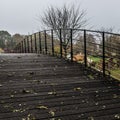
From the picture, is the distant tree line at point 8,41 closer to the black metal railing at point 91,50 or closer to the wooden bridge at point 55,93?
the black metal railing at point 91,50

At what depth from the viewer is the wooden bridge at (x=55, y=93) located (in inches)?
305

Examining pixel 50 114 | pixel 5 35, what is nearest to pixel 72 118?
pixel 50 114

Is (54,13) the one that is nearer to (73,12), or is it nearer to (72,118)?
(73,12)

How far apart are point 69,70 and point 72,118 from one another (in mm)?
4424

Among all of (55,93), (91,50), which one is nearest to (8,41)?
(91,50)

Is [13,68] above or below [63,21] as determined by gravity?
below

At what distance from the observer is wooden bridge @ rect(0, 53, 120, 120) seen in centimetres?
774

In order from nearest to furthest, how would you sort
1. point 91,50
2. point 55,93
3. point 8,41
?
point 55,93, point 91,50, point 8,41

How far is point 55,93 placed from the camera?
9125mm

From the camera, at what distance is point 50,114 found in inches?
303

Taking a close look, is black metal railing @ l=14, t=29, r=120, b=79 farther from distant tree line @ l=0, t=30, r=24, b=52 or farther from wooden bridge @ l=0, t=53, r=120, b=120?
distant tree line @ l=0, t=30, r=24, b=52

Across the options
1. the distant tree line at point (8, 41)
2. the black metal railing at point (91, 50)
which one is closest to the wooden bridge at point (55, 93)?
the black metal railing at point (91, 50)

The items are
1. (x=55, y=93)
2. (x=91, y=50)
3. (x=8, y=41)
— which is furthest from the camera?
(x=8, y=41)

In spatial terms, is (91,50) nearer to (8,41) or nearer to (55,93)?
(55,93)
